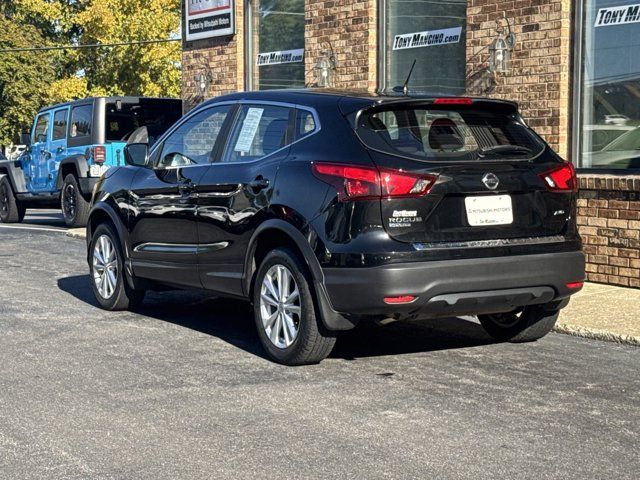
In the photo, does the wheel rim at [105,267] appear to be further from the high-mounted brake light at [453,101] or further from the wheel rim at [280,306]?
the high-mounted brake light at [453,101]

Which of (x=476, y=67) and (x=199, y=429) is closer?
(x=199, y=429)

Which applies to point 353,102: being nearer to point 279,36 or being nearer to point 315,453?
point 315,453

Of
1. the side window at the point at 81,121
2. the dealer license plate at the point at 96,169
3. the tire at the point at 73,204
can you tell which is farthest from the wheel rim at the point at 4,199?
the dealer license plate at the point at 96,169

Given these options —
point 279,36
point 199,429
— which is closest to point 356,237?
point 199,429

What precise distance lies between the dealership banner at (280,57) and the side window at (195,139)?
7053mm

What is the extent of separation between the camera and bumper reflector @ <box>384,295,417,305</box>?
256 inches

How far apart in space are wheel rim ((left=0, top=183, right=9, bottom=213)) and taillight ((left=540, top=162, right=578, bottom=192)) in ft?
50.0

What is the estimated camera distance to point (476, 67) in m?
12.4

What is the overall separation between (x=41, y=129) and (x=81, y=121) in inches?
67.9

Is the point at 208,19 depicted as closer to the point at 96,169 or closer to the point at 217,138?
the point at 96,169

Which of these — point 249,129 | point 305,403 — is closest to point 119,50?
point 249,129

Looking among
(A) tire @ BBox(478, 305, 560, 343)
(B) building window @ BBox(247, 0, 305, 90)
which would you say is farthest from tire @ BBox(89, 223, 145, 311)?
(B) building window @ BBox(247, 0, 305, 90)

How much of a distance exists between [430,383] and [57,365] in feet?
7.78

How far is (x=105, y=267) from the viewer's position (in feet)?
30.7
